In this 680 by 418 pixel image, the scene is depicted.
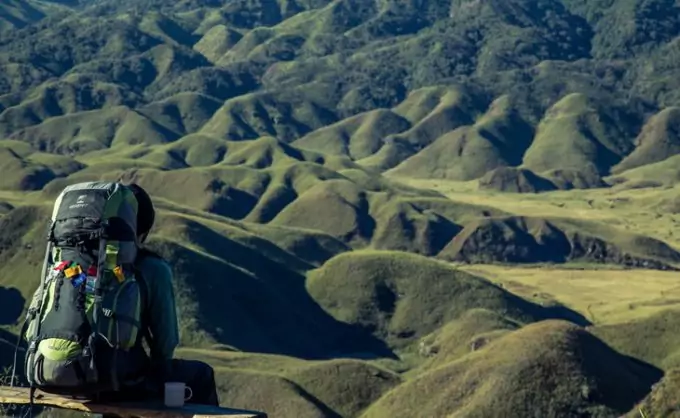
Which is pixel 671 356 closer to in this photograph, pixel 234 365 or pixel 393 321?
pixel 234 365

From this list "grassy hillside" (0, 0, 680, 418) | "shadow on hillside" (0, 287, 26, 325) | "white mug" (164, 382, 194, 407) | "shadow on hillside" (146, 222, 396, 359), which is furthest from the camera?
"shadow on hillside" (146, 222, 396, 359)

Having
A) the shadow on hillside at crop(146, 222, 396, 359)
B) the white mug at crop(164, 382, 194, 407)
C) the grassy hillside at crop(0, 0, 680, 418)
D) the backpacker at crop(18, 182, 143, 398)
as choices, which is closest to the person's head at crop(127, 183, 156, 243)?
the backpacker at crop(18, 182, 143, 398)

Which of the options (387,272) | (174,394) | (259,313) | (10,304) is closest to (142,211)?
(174,394)

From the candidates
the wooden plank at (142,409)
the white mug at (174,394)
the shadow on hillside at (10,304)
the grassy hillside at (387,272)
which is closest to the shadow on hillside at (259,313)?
the grassy hillside at (387,272)

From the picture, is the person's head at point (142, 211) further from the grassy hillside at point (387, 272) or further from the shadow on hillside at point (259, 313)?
the shadow on hillside at point (259, 313)

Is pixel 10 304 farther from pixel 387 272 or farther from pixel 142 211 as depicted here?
pixel 142 211

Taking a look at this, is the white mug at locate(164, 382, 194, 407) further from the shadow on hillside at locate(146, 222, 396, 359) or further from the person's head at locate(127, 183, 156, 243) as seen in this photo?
the shadow on hillside at locate(146, 222, 396, 359)
